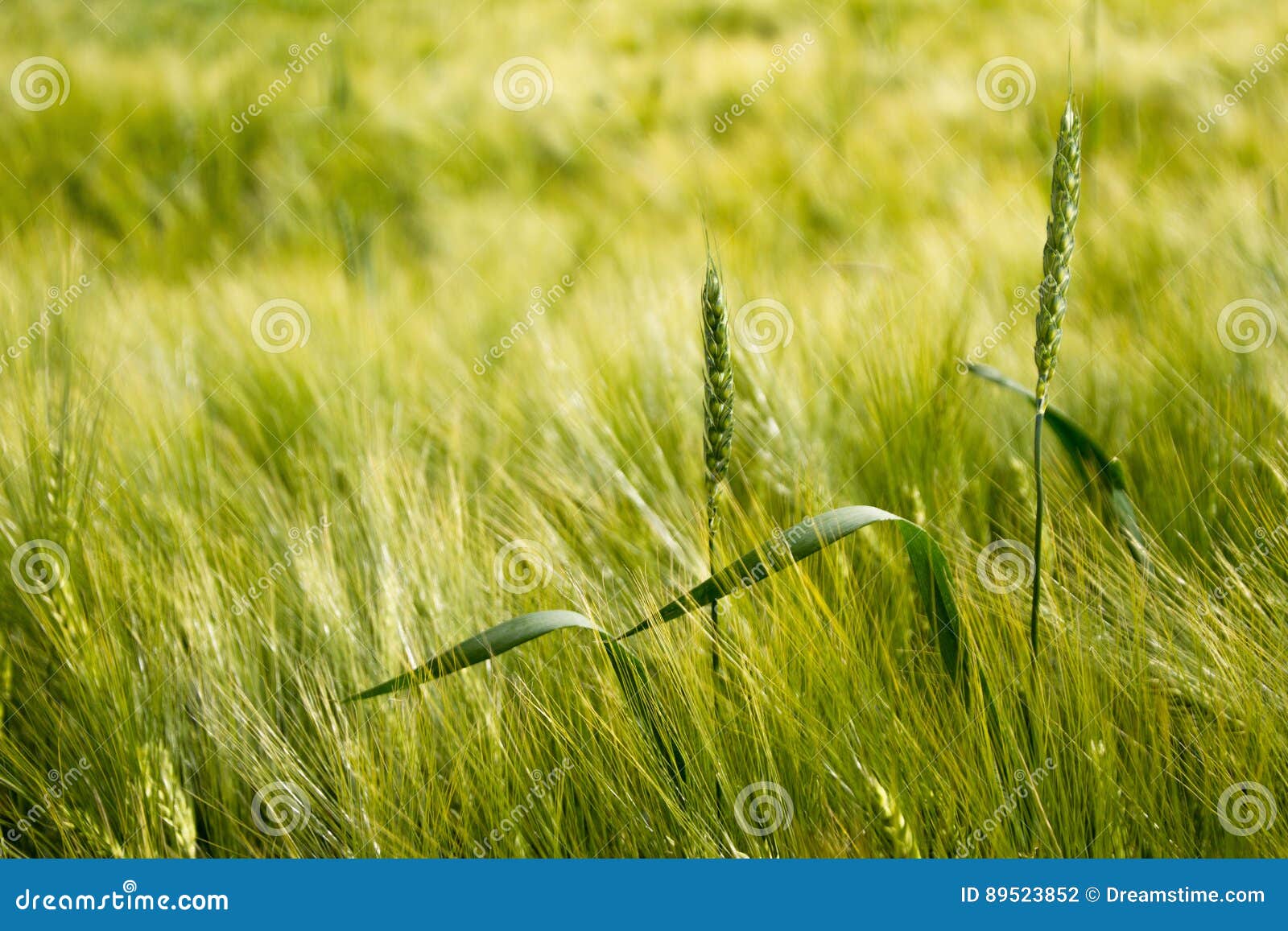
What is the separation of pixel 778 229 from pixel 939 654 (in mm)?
1363

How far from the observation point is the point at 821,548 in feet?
1.78

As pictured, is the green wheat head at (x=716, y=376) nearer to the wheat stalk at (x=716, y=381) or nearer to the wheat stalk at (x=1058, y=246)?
the wheat stalk at (x=716, y=381)

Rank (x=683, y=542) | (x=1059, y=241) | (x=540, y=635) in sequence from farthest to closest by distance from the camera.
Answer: (x=683, y=542) → (x=540, y=635) → (x=1059, y=241)

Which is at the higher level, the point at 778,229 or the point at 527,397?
the point at 778,229

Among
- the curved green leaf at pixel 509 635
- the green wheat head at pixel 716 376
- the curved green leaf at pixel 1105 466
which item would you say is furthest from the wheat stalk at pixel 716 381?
A: the curved green leaf at pixel 1105 466

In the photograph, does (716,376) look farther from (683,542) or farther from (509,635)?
(683,542)

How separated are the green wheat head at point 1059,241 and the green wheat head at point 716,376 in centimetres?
16

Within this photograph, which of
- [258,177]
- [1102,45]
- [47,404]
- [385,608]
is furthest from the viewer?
[258,177]

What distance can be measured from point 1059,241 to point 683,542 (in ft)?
1.36

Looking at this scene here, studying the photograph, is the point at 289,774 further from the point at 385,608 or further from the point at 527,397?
the point at 527,397

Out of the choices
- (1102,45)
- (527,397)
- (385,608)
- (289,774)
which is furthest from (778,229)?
(289,774)

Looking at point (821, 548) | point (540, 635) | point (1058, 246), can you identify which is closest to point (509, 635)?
point (540, 635)

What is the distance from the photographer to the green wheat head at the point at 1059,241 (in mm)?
468

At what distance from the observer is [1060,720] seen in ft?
1.98
